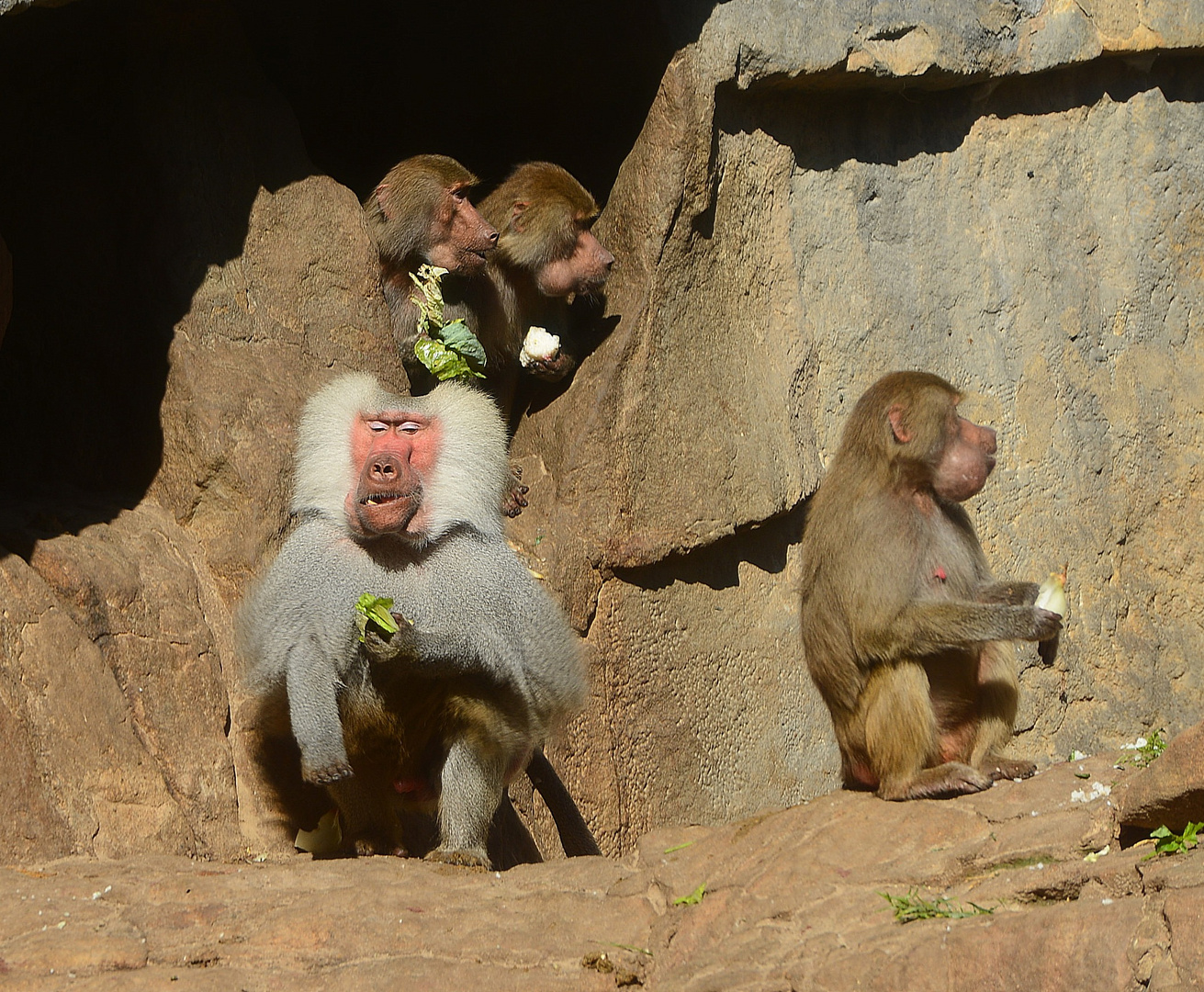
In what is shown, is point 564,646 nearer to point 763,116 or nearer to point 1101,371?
point 763,116

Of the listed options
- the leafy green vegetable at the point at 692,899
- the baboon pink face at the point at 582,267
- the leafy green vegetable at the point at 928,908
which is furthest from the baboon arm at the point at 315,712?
the baboon pink face at the point at 582,267

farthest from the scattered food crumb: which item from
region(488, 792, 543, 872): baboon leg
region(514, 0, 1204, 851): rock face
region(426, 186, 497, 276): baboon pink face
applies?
A: region(426, 186, 497, 276): baboon pink face

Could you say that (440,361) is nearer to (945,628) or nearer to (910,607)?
(910,607)

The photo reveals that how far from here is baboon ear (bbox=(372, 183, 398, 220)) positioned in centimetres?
589

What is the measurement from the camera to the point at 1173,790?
3.29m

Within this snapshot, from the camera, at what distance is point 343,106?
7.20 meters

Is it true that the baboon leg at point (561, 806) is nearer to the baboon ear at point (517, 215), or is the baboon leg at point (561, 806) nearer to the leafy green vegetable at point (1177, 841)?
the leafy green vegetable at point (1177, 841)

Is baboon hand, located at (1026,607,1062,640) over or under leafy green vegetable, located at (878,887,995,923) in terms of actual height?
over

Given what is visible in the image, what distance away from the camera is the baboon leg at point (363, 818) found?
4.55 m

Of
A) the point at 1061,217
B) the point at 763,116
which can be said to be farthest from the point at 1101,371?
the point at 763,116

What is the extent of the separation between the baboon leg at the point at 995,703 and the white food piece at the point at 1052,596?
0.65ft

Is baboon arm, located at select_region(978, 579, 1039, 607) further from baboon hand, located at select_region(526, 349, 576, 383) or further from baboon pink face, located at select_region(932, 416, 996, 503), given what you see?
baboon hand, located at select_region(526, 349, 576, 383)

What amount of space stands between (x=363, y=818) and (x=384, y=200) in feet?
8.56

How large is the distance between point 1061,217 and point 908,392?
103 inches
